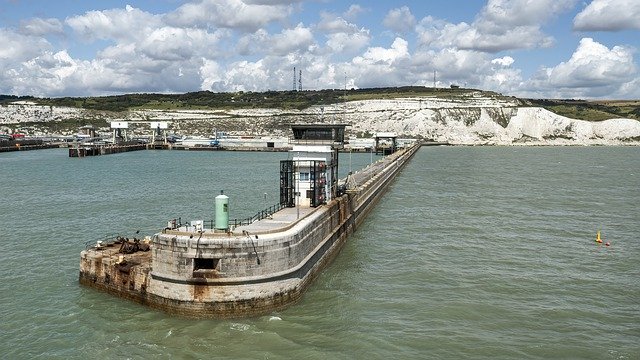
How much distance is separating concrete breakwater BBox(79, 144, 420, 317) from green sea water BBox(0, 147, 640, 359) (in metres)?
0.61

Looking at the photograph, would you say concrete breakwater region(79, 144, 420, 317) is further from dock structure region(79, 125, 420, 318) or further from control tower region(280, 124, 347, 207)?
control tower region(280, 124, 347, 207)

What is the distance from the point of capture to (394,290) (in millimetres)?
26109

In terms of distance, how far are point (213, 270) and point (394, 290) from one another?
903 centimetres

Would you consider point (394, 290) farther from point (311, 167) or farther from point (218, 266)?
point (311, 167)

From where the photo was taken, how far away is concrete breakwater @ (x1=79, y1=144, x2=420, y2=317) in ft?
69.7

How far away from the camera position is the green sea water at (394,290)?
1973cm

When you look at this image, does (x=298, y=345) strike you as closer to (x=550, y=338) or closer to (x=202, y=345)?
(x=202, y=345)

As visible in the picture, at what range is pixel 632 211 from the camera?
157 ft

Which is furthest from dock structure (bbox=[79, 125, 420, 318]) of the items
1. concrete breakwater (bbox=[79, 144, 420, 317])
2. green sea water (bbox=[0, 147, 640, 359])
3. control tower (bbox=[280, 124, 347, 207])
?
control tower (bbox=[280, 124, 347, 207])

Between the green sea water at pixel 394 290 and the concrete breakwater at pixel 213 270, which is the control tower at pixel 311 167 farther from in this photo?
the concrete breakwater at pixel 213 270

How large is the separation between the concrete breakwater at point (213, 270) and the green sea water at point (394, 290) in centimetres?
61

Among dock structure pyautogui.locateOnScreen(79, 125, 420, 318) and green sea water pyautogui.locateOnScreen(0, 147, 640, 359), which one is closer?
green sea water pyautogui.locateOnScreen(0, 147, 640, 359)

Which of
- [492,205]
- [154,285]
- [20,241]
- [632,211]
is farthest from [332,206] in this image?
[632,211]

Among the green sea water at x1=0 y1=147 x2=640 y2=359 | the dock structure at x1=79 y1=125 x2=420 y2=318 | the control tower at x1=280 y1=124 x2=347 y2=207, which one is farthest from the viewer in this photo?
the control tower at x1=280 y1=124 x2=347 y2=207
